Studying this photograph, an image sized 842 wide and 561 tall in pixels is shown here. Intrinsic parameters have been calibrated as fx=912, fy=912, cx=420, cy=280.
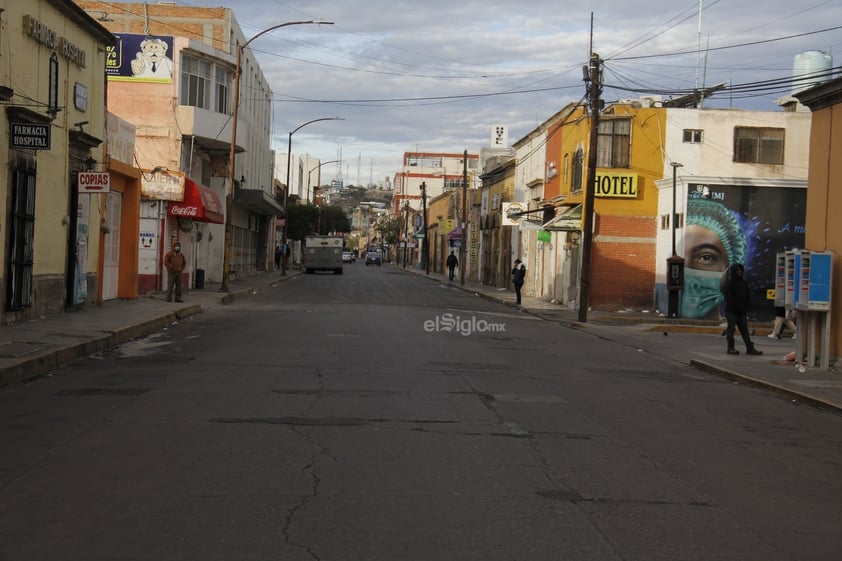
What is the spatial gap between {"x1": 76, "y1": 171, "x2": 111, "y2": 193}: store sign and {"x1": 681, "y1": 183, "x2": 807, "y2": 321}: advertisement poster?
20.1m

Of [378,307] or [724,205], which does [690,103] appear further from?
[378,307]

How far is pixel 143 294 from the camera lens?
31016 mm

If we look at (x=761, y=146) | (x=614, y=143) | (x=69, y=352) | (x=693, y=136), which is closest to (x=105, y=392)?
(x=69, y=352)

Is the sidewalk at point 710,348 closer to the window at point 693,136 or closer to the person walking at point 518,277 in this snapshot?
the person walking at point 518,277

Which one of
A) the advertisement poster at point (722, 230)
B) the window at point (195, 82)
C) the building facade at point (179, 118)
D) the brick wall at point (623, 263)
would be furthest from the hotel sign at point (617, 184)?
the window at point (195, 82)

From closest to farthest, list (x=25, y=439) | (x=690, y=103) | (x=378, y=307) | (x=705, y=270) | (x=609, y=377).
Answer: (x=25, y=439)
(x=609, y=377)
(x=378, y=307)
(x=705, y=270)
(x=690, y=103)

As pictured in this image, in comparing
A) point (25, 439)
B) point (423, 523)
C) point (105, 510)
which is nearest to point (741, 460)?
point (423, 523)

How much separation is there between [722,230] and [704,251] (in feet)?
3.17

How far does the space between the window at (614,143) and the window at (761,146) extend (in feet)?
12.9

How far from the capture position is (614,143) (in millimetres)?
34375

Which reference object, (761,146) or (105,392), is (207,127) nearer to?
(761,146)

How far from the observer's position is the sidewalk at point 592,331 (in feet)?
44.2

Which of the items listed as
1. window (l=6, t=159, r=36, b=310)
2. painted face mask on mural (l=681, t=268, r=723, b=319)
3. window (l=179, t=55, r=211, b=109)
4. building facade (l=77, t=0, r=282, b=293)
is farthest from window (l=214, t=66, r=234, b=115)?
window (l=6, t=159, r=36, b=310)

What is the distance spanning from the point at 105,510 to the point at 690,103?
121 feet
